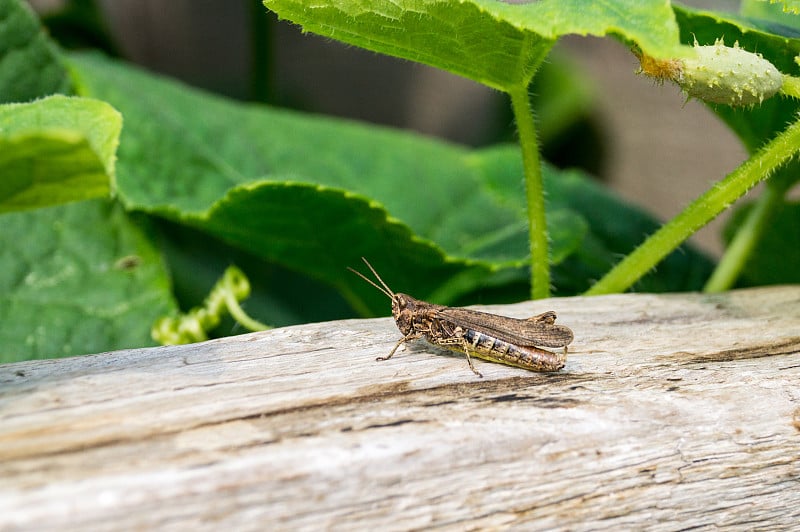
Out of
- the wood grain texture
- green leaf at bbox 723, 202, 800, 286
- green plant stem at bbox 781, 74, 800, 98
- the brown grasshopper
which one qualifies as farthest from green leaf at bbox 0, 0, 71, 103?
green leaf at bbox 723, 202, 800, 286

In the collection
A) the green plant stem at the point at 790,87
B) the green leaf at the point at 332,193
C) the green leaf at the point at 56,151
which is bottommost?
the green leaf at the point at 332,193

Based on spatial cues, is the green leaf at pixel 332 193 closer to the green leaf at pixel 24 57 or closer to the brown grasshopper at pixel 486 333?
the green leaf at pixel 24 57

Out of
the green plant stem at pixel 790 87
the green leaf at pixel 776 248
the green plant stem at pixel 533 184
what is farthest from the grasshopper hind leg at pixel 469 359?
the green leaf at pixel 776 248

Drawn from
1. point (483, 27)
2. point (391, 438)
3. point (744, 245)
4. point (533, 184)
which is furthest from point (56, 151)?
point (744, 245)

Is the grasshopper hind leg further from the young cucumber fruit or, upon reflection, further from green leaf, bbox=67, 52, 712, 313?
the young cucumber fruit

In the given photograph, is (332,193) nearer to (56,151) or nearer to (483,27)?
(483,27)
